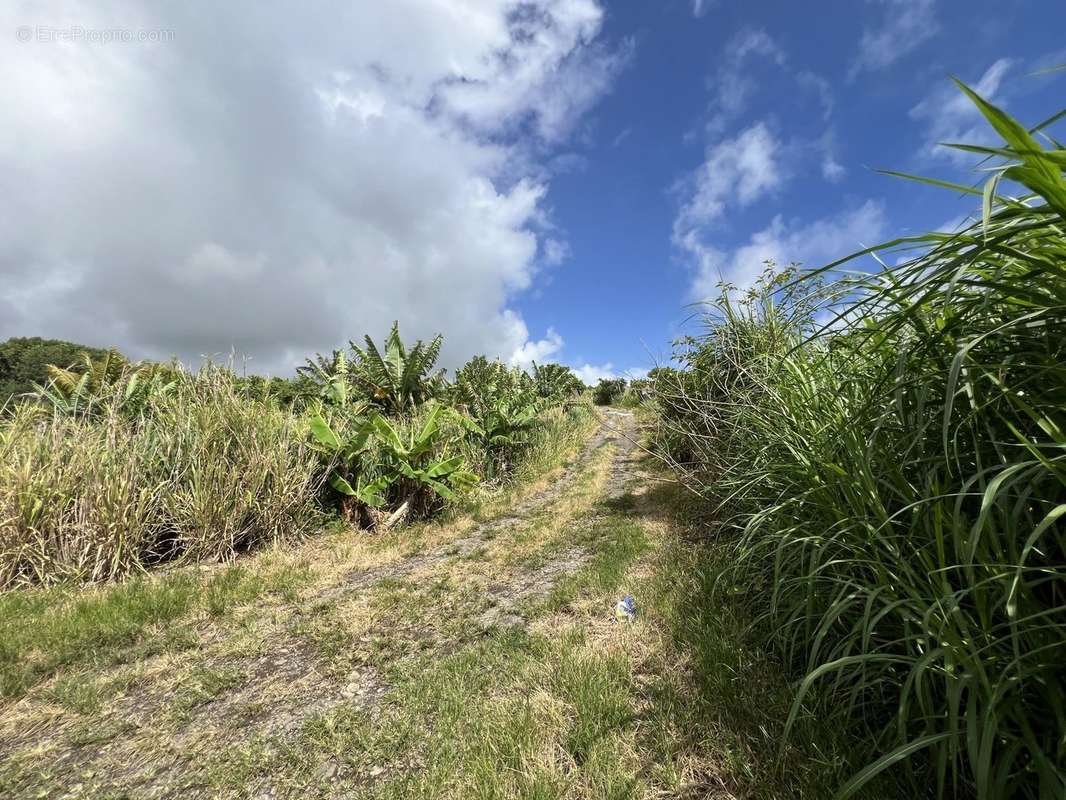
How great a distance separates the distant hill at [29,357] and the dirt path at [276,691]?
33.2 meters

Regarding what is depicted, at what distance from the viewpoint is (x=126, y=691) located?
2.58 metres

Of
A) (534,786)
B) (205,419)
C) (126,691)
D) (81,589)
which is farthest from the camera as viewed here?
(205,419)

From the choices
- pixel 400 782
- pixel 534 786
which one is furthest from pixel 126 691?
pixel 534 786

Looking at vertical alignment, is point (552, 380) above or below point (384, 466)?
above

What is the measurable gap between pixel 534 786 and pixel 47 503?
5.56 metres

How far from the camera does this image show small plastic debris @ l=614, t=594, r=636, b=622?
315cm

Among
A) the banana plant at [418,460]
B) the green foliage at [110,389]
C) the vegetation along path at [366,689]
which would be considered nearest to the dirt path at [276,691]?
the vegetation along path at [366,689]

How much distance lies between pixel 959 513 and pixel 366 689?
314cm

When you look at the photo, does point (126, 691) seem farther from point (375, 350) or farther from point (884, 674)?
point (375, 350)

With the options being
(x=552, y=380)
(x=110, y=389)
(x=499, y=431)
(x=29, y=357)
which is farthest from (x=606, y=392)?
(x=29, y=357)

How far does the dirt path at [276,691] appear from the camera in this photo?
195cm

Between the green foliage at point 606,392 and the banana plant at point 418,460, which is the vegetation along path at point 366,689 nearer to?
the banana plant at point 418,460

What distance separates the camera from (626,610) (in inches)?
126

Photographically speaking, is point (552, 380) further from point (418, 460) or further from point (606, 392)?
point (418, 460)
